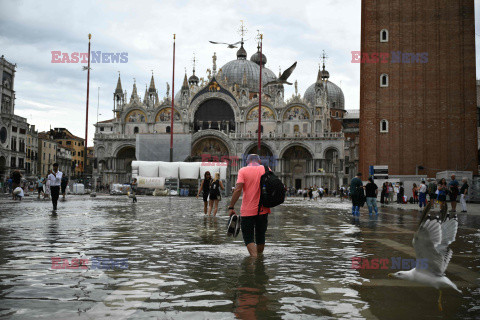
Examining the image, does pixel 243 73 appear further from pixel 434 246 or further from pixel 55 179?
pixel 434 246

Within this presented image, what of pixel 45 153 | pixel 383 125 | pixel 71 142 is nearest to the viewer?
pixel 383 125

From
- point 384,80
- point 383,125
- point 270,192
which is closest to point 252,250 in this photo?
point 270,192

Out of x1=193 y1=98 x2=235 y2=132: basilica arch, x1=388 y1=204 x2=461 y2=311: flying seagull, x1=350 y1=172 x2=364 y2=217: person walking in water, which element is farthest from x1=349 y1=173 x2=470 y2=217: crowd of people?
x1=193 y1=98 x2=235 y2=132: basilica arch

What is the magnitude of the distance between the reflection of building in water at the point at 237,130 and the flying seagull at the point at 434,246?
5470cm

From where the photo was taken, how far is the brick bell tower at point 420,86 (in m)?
33.8

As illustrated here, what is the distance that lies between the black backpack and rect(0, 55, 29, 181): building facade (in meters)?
60.4

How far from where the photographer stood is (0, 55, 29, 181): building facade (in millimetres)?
60219

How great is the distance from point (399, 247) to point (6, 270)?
18.2ft

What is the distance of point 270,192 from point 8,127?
63.1 meters

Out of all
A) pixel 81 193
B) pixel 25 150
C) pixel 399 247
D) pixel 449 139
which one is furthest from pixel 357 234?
pixel 25 150

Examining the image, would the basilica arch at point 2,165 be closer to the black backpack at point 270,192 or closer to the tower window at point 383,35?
the tower window at point 383,35

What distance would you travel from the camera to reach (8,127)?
61.9m

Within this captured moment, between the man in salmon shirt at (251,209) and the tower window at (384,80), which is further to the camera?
the tower window at (384,80)

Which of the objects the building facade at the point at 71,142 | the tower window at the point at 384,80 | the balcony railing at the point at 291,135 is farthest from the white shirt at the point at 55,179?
the building facade at the point at 71,142
